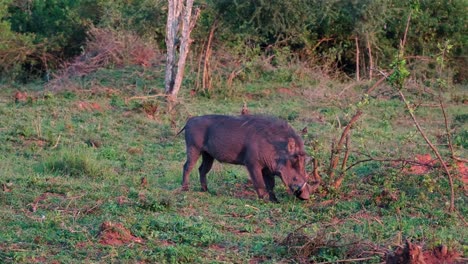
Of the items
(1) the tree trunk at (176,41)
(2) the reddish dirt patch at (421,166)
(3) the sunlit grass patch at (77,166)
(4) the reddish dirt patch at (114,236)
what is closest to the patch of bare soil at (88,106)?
(1) the tree trunk at (176,41)

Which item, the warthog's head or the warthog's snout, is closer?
the warthog's snout

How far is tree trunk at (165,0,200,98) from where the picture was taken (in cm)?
1528

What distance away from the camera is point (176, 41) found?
51.7 feet

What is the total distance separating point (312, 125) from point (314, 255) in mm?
7924

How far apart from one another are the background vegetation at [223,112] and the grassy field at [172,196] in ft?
0.08

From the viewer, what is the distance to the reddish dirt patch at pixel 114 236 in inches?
251

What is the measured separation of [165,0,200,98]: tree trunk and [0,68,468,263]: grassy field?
2.42 ft

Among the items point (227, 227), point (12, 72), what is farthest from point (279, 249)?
point (12, 72)


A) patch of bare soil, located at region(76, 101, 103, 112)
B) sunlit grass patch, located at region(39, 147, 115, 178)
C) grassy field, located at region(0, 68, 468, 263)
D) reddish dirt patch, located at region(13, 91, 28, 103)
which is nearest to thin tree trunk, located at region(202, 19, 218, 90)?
grassy field, located at region(0, 68, 468, 263)

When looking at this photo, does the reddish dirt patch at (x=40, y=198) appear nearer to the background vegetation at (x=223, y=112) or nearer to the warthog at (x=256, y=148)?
the background vegetation at (x=223, y=112)

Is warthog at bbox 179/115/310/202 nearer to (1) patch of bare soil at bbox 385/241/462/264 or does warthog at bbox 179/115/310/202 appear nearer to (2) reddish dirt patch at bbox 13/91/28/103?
(1) patch of bare soil at bbox 385/241/462/264

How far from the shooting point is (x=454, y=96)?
17656mm

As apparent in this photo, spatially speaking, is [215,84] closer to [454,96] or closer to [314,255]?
[454,96]

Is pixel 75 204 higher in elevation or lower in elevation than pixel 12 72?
higher
